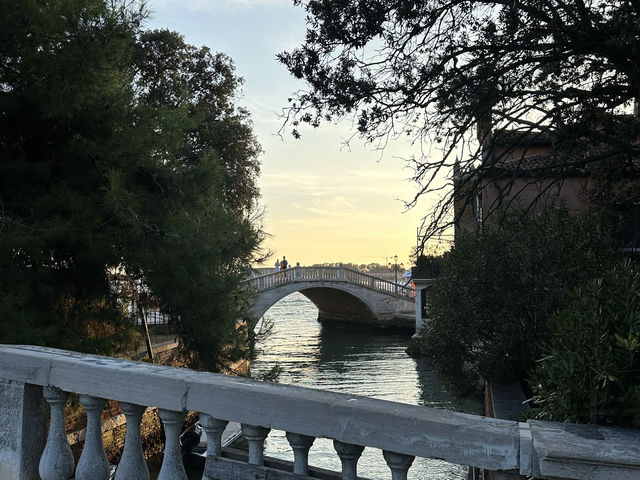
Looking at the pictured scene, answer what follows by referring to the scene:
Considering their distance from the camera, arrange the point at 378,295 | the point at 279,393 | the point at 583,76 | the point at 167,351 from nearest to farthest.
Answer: the point at 279,393 → the point at 583,76 → the point at 167,351 → the point at 378,295

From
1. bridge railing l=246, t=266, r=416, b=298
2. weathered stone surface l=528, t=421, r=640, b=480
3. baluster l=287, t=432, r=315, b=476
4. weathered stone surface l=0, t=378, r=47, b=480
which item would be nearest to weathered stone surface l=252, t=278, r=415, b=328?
bridge railing l=246, t=266, r=416, b=298

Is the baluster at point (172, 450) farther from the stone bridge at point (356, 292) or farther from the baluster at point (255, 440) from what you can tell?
the stone bridge at point (356, 292)

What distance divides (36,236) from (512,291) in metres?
7.00

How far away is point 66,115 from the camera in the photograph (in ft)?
31.7

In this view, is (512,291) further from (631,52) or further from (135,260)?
(135,260)

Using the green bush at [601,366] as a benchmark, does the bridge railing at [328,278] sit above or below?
above

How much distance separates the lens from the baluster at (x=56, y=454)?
276 centimetres

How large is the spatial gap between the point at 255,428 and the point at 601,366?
3.95 ft

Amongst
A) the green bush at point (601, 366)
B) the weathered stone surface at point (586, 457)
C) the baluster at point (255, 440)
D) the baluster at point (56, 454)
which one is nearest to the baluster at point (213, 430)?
the baluster at point (255, 440)

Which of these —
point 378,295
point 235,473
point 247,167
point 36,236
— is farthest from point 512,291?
point 378,295

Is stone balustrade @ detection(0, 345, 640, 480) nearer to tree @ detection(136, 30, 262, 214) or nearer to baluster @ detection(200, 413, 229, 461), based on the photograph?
baluster @ detection(200, 413, 229, 461)

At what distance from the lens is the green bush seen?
2.13 m

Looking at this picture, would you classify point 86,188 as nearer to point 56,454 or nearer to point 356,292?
point 56,454

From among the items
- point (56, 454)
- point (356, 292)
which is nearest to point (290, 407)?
point (56, 454)
